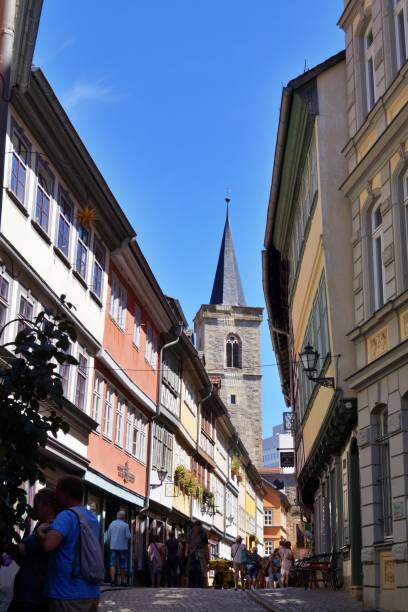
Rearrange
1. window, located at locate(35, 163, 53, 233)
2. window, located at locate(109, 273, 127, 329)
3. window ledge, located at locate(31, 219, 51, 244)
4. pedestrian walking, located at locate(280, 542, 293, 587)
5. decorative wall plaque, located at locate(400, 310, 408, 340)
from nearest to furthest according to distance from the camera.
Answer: decorative wall plaque, located at locate(400, 310, 408, 340), window ledge, located at locate(31, 219, 51, 244), window, located at locate(35, 163, 53, 233), window, located at locate(109, 273, 127, 329), pedestrian walking, located at locate(280, 542, 293, 587)

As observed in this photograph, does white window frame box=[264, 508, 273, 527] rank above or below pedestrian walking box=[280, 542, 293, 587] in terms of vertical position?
above

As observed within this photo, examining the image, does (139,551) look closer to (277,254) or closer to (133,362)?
(133,362)

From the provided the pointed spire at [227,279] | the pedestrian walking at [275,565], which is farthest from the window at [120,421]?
the pointed spire at [227,279]

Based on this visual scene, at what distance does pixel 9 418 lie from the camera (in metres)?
7.00

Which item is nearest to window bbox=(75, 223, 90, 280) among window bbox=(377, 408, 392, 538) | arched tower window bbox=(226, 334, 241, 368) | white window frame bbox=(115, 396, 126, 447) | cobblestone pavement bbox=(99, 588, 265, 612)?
white window frame bbox=(115, 396, 126, 447)

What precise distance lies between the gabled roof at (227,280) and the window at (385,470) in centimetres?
8678

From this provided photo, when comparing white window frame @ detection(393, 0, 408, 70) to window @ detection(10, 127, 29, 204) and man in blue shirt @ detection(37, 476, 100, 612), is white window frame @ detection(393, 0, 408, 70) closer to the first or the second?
window @ detection(10, 127, 29, 204)

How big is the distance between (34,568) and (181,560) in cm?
2373

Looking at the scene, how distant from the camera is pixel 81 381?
22.6 metres

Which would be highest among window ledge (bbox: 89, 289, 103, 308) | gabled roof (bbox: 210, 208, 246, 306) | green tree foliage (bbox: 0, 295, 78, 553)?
gabled roof (bbox: 210, 208, 246, 306)

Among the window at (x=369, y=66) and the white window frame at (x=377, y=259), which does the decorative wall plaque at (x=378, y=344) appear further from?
the window at (x=369, y=66)

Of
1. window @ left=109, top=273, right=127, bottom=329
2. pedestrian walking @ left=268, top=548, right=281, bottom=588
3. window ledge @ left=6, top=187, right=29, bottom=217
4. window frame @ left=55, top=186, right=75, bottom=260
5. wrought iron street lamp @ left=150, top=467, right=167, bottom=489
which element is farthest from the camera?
wrought iron street lamp @ left=150, top=467, right=167, bottom=489

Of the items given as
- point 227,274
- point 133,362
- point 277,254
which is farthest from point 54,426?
point 227,274

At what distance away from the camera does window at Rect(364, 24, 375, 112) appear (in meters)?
17.2
